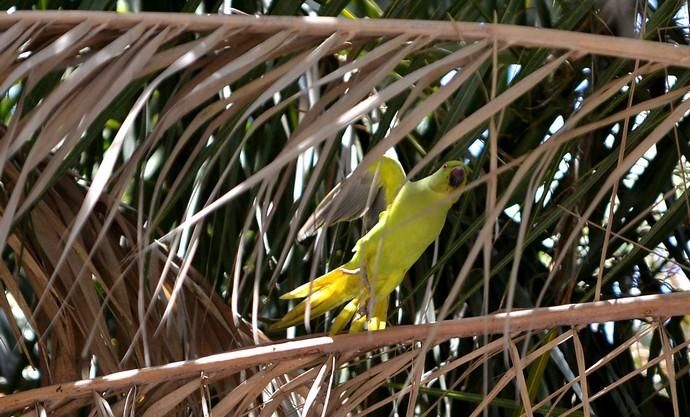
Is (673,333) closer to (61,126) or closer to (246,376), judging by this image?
(246,376)

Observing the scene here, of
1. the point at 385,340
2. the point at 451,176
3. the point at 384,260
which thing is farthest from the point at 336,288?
the point at 385,340

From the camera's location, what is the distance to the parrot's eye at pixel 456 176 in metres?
1.53

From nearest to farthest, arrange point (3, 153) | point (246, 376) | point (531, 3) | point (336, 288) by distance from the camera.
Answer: point (3, 153) → point (246, 376) → point (336, 288) → point (531, 3)

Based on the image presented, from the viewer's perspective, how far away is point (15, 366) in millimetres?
2059

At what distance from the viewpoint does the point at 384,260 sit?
4.90ft

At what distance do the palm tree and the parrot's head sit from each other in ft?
0.08

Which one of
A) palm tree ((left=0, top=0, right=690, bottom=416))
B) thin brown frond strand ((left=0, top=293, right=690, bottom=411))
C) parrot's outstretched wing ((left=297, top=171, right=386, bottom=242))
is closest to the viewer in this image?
palm tree ((left=0, top=0, right=690, bottom=416))

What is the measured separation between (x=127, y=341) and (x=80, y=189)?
0.21 m

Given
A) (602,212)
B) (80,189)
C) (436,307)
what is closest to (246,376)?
(80,189)

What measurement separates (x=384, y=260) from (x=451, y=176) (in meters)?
0.16

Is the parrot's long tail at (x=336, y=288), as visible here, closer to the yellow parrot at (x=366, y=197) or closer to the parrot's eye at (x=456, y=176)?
the yellow parrot at (x=366, y=197)

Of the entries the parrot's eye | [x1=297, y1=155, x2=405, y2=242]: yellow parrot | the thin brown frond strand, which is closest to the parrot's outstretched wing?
[x1=297, y1=155, x2=405, y2=242]: yellow parrot

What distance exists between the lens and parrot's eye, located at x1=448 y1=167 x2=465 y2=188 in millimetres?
1532

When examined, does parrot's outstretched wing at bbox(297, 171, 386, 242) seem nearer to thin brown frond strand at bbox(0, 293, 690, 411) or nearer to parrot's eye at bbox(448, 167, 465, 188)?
parrot's eye at bbox(448, 167, 465, 188)
